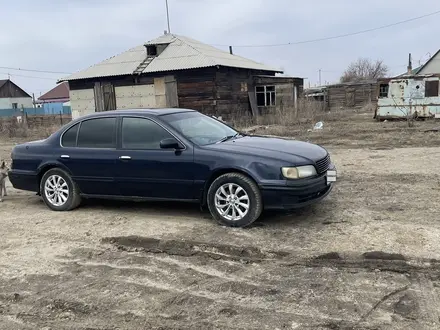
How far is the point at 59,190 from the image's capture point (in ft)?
22.2

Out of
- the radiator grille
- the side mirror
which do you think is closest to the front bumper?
the radiator grille

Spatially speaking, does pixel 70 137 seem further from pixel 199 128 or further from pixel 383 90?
pixel 383 90

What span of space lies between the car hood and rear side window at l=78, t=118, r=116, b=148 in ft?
5.26

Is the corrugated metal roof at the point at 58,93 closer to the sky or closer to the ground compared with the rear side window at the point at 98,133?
closer to the sky

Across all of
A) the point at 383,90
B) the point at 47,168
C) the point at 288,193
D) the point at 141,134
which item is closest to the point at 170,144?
the point at 141,134

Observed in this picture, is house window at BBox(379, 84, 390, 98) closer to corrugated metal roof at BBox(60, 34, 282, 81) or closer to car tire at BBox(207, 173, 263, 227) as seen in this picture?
corrugated metal roof at BBox(60, 34, 282, 81)

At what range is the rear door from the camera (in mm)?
6328

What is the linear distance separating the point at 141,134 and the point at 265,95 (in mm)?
24083

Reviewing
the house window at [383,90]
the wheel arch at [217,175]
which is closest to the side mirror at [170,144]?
the wheel arch at [217,175]

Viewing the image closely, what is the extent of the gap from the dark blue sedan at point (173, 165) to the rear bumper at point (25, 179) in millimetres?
17

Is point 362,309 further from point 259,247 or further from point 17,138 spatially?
point 17,138

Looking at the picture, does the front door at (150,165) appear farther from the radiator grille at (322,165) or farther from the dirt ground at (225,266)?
the radiator grille at (322,165)

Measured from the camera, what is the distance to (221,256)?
4.65m

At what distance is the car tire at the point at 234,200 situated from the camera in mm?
5387
